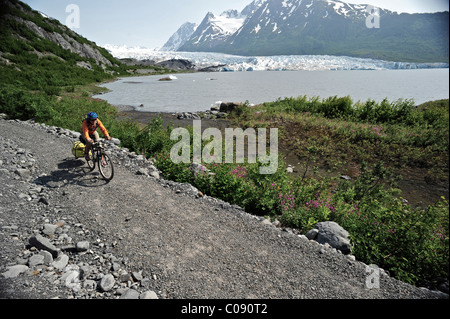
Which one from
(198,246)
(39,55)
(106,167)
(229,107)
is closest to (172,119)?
(229,107)

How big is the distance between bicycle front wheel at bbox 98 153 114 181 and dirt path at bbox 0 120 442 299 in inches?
9.8

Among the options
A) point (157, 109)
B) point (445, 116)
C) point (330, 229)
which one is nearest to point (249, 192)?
point (330, 229)

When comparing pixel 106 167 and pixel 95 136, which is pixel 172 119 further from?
pixel 106 167

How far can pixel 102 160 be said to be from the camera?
7.98m

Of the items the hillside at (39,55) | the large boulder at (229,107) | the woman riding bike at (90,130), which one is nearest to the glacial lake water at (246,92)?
the large boulder at (229,107)

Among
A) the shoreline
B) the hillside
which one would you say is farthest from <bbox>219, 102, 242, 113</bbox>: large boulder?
the hillside

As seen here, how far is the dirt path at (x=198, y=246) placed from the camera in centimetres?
427

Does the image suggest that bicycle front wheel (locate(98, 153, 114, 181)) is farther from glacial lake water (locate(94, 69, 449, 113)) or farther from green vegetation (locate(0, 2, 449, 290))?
glacial lake water (locate(94, 69, 449, 113))

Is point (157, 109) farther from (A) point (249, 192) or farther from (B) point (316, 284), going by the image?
(B) point (316, 284)

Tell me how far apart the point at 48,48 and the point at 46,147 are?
6834 cm

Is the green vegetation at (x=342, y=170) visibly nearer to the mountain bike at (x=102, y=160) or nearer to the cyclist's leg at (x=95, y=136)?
the mountain bike at (x=102, y=160)

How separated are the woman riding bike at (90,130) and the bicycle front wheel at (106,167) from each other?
2.23 ft

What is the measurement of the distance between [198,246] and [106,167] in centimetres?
519
